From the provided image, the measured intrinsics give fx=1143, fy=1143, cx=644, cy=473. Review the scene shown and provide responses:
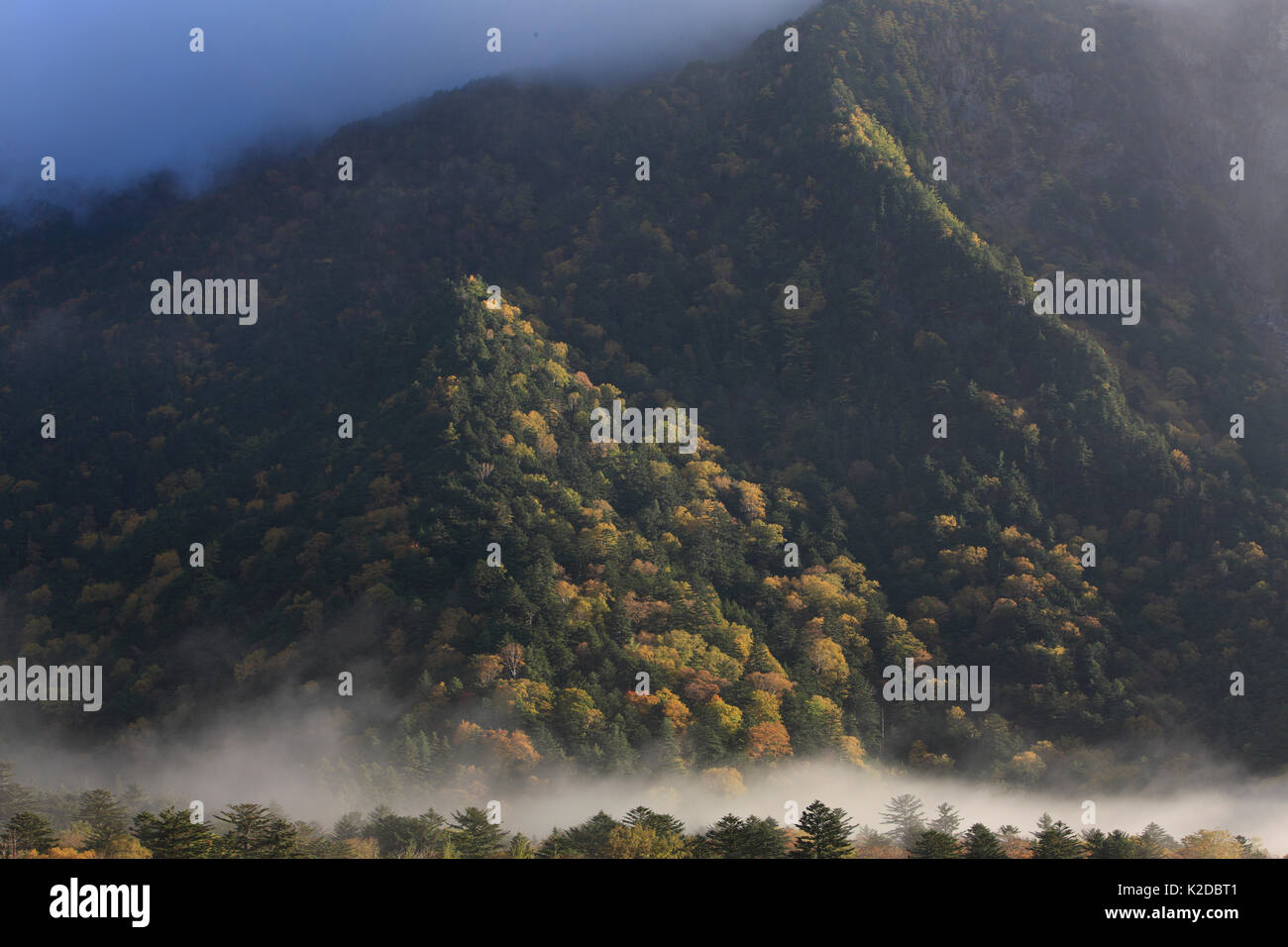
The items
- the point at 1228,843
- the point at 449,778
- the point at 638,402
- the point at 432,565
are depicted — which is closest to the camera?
the point at 1228,843

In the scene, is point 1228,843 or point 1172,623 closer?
point 1228,843

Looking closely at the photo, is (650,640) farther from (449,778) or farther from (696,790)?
(449,778)

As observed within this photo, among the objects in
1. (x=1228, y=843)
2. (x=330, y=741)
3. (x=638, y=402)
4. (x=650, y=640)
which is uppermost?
(x=638, y=402)

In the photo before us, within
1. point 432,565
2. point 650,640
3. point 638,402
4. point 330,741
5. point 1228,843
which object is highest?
point 638,402

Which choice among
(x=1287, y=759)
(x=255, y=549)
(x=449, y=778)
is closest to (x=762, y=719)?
(x=449, y=778)

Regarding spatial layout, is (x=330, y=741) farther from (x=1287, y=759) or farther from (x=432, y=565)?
(x=1287, y=759)

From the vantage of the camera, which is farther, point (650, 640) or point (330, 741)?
point (650, 640)
